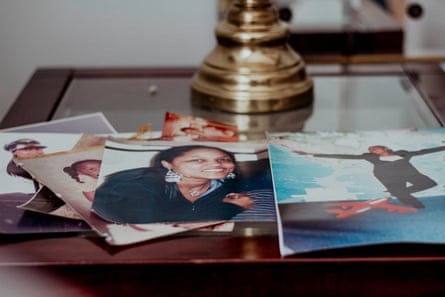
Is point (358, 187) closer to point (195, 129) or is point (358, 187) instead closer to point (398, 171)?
point (398, 171)

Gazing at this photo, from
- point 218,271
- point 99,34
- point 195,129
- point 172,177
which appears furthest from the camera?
point 99,34

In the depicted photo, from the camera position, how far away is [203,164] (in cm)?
66

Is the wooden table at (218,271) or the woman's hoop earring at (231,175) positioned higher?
the woman's hoop earring at (231,175)

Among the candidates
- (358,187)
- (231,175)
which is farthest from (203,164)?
(358,187)

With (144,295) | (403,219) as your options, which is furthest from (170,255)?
(403,219)

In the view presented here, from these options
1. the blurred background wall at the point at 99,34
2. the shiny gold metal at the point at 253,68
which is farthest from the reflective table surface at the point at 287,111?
the blurred background wall at the point at 99,34

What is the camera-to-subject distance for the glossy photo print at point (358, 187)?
537 mm

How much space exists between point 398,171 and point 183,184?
0.18 meters

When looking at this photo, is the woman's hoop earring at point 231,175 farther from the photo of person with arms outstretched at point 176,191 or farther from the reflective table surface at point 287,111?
the reflective table surface at point 287,111

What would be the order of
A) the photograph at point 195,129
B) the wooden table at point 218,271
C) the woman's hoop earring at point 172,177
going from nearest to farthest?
the wooden table at point 218,271 → the woman's hoop earring at point 172,177 → the photograph at point 195,129

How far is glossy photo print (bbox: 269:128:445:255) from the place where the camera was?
0.54 m

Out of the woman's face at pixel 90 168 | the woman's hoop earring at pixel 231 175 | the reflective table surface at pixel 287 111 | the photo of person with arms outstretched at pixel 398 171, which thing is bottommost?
the reflective table surface at pixel 287 111

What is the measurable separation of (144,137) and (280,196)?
8.0 inches

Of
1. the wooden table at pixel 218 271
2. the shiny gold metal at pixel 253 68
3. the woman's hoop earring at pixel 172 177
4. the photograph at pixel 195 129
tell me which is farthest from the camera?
the shiny gold metal at pixel 253 68
